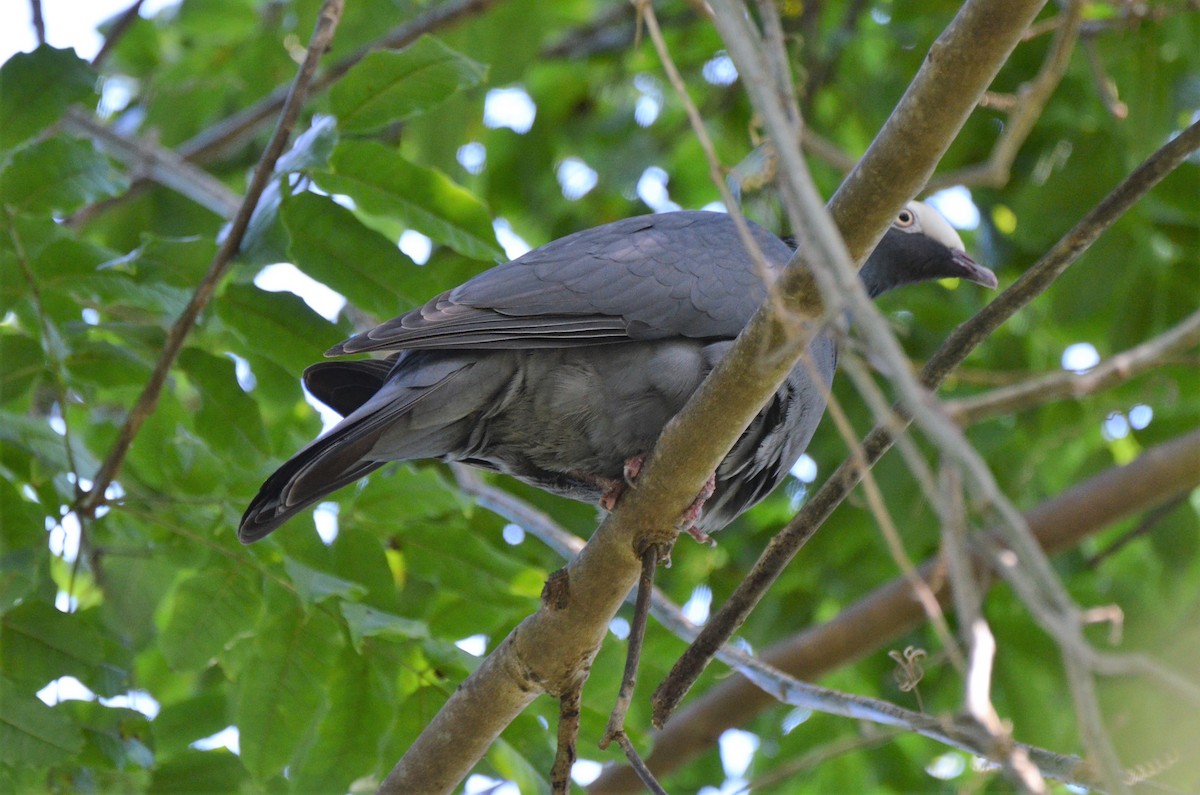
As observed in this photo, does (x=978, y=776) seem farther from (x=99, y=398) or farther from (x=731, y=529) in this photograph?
(x=99, y=398)

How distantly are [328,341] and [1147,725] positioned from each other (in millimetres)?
3090

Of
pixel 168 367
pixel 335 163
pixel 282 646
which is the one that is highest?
pixel 335 163

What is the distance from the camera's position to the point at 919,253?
14.3 ft

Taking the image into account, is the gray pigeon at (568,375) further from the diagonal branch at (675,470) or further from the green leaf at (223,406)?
the diagonal branch at (675,470)

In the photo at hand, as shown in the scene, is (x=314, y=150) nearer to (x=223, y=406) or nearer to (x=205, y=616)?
(x=223, y=406)

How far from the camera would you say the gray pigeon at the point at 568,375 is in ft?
10.2

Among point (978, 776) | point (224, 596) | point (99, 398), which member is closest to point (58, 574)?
point (99, 398)

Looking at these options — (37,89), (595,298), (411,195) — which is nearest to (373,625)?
(595,298)

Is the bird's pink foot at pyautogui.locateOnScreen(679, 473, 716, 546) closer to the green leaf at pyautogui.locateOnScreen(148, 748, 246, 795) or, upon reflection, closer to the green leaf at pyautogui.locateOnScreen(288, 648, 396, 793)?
the green leaf at pyautogui.locateOnScreen(288, 648, 396, 793)

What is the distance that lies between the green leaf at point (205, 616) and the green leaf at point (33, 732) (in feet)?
1.23

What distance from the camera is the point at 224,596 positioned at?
11.2 feet

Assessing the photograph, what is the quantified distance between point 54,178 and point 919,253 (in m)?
2.91

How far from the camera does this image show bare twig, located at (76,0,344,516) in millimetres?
3213

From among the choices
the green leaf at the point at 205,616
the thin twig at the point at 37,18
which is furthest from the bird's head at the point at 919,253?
the thin twig at the point at 37,18
